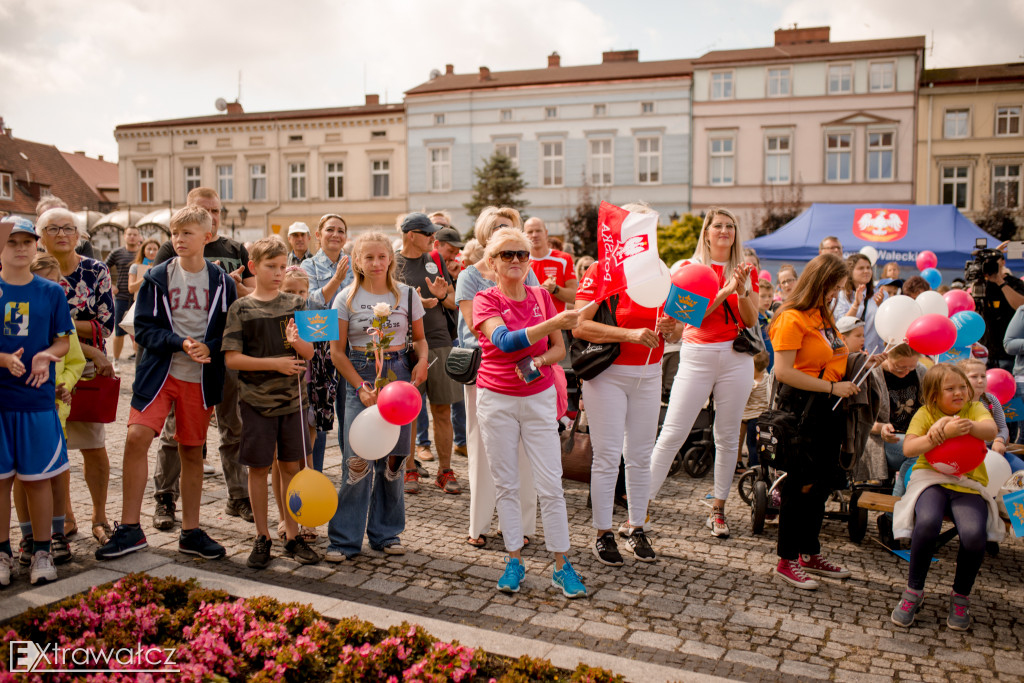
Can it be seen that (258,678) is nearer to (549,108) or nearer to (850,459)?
(850,459)

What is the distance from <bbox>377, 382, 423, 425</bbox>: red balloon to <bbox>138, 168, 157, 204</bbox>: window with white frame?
142ft

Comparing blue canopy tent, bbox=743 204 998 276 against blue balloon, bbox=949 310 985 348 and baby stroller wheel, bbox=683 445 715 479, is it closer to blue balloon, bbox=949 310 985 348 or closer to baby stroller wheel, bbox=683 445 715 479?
baby stroller wheel, bbox=683 445 715 479

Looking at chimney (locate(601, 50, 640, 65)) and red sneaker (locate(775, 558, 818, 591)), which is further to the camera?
chimney (locate(601, 50, 640, 65))

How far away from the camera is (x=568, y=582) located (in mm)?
4301

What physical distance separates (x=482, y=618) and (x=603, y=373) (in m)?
1.71

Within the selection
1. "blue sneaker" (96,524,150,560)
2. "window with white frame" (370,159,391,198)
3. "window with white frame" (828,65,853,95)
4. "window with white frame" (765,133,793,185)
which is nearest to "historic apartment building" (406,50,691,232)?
"window with white frame" (370,159,391,198)

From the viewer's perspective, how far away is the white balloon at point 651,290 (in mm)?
4684

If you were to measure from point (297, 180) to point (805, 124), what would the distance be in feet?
81.6

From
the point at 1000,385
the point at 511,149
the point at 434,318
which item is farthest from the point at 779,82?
the point at 434,318

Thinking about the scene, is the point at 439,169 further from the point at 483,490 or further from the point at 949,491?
the point at 949,491

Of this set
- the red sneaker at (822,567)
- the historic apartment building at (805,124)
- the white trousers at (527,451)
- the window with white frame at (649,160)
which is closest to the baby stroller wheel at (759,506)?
the red sneaker at (822,567)

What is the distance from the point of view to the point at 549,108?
119 feet

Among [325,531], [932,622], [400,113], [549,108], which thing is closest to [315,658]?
[325,531]

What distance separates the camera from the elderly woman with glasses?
429 cm
